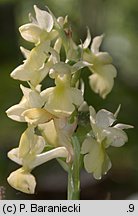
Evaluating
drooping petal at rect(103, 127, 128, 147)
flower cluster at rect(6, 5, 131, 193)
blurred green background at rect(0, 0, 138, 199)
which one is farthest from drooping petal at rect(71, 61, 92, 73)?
blurred green background at rect(0, 0, 138, 199)

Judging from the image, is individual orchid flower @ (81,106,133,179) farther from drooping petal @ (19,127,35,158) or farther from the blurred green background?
the blurred green background

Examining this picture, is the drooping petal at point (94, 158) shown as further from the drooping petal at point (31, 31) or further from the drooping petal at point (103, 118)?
the drooping petal at point (31, 31)

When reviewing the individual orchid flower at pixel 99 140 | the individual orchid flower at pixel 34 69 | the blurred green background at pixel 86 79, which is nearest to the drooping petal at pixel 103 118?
the individual orchid flower at pixel 99 140

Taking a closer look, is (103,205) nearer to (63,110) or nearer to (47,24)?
(63,110)

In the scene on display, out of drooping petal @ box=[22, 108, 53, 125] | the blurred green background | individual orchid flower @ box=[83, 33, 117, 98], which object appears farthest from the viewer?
the blurred green background

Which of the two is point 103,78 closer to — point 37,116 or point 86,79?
point 37,116

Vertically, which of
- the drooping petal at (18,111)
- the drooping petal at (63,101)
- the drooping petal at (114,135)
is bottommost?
the drooping petal at (114,135)

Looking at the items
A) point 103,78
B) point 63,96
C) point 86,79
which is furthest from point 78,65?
point 86,79
